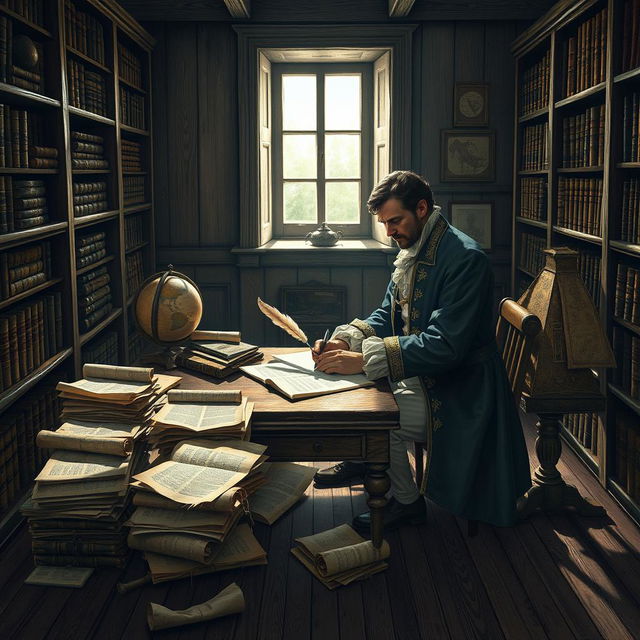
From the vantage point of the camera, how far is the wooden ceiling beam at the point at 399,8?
5.45 m

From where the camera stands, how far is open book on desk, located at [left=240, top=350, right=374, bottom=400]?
3123 mm

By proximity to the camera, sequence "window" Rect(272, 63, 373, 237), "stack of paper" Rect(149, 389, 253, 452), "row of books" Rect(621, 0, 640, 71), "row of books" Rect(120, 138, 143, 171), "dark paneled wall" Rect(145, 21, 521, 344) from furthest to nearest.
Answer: "window" Rect(272, 63, 373, 237), "dark paneled wall" Rect(145, 21, 521, 344), "row of books" Rect(120, 138, 143, 171), "row of books" Rect(621, 0, 640, 71), "stack of paper" Rect(149, 389, 253, 452)

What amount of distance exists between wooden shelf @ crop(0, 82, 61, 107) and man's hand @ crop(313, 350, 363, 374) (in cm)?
174

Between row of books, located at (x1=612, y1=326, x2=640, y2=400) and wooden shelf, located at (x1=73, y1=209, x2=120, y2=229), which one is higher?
wooden shelf, located at (x1=73, y1=209, x2=120, y2=229)

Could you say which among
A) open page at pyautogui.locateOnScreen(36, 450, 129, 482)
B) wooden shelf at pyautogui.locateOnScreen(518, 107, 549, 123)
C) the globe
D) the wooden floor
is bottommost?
the wooden floor

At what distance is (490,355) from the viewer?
11.1 ft

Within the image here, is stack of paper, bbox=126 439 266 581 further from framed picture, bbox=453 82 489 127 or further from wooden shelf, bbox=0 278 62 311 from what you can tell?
framed picture, bbox=453 82 489 127

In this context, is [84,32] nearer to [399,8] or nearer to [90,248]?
[90,248]

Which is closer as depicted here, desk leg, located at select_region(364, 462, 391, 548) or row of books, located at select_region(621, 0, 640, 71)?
desk leg, located at select_region(364, 462, 391, 548)

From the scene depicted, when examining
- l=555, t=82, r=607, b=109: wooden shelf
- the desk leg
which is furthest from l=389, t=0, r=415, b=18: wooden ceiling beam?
the desk leg

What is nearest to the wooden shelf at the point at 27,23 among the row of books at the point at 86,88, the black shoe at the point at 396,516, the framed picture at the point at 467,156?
the row of books at the point at 86,88

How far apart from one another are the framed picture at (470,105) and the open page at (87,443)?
415 centimetres

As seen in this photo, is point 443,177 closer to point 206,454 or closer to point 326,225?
point 326,225

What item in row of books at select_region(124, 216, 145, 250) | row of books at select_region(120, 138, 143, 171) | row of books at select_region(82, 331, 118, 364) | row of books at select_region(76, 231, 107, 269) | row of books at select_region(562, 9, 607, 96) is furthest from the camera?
row of books at select_region(124, 216, 145, 250)
